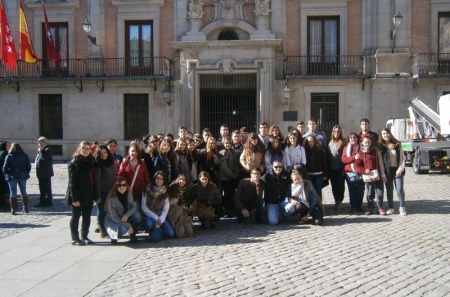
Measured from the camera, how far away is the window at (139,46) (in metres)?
23.5

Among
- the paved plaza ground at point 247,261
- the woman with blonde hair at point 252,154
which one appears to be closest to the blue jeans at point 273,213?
the paved plaza ground at point 247,261

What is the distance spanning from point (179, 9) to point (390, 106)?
1048 centimetres

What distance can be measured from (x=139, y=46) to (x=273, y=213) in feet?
53.5

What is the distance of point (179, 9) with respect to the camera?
22922mm

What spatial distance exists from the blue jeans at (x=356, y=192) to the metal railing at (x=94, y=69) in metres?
14.1

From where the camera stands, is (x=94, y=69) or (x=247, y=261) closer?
(x=247, y=261)

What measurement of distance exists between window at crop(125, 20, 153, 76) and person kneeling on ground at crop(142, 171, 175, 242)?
618 inches

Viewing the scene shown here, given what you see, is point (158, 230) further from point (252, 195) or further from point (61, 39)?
point (61, 39)

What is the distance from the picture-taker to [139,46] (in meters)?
23.7

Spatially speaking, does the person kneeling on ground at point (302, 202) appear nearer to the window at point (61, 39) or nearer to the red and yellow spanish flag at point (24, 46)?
the red and yellow spanish flag at point (24, 46)

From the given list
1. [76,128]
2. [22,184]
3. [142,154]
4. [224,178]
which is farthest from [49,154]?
[76,128]

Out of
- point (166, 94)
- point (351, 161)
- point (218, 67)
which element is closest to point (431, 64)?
point (218, 67)

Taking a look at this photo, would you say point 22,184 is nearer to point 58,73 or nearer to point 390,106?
point 58,73

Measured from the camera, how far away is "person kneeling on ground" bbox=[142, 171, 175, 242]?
8180 millimetres
